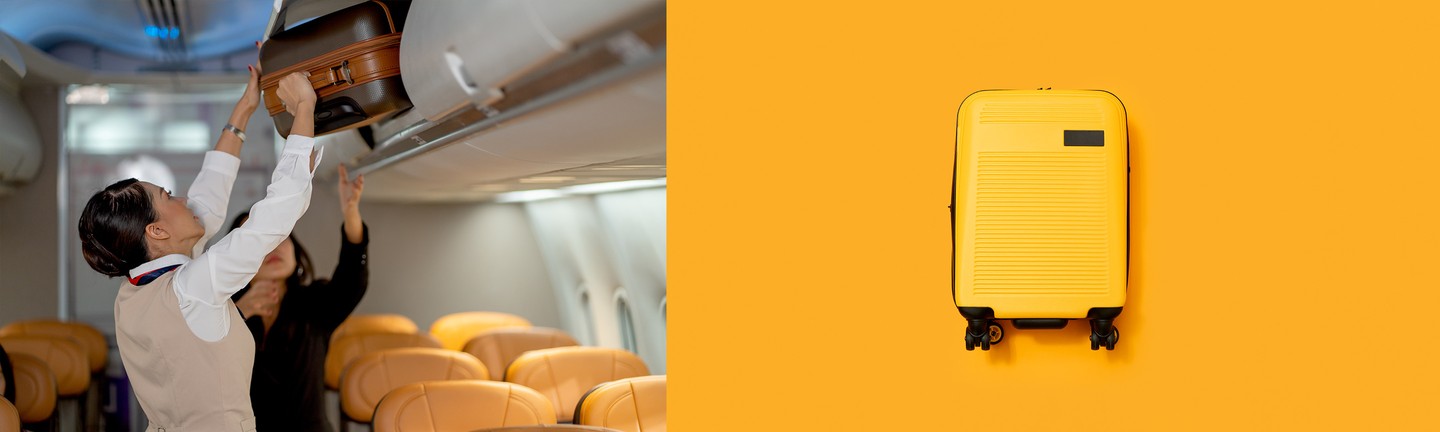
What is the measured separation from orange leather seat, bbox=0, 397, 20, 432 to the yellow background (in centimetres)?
289

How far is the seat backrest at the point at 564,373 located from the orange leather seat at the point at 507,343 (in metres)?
1.40

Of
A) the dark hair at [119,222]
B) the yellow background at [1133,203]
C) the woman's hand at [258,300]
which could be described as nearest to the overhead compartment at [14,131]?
the woman's hand at [258,300]

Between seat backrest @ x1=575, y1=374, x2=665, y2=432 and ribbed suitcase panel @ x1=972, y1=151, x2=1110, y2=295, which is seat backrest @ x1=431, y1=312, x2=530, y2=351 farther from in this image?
ribbed suitcase panel @ x1=972, y1=151, x2=1110, y2=295

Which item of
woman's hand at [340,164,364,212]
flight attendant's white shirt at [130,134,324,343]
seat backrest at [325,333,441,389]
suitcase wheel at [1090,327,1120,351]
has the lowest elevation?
seat backrest at [325,333,441,389]

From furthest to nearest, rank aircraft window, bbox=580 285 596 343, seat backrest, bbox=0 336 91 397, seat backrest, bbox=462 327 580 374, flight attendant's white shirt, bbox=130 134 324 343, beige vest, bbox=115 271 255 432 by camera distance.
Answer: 1. aircraft window, bbox=580 285 596 343
2. seat backrest, bbox=462 327 580 374
3. seat backrest, bbox=0 336 91 397
4. beige vest, bbox=115 271 255 432
5. flight attendant's white shirt, bbox=130 134 324 343

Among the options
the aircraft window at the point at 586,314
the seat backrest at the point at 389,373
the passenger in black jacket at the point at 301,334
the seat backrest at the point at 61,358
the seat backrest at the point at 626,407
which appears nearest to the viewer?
the seat backrest at the point at 626,407

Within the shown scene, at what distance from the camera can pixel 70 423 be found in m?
6.73

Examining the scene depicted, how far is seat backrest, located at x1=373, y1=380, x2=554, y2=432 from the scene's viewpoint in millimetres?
3539

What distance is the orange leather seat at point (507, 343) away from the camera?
6426mm

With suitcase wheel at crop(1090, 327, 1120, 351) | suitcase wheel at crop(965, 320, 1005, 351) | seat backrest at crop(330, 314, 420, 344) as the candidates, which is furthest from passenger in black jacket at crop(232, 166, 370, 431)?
seat backrest at crop(330, 314, 420, 344)


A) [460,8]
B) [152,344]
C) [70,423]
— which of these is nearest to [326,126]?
[152,344]

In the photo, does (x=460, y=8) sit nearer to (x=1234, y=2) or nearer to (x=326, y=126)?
(x=326, y=126)

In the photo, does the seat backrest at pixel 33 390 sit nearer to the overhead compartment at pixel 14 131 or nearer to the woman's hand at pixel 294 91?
the woman's hand at pixel 294 91

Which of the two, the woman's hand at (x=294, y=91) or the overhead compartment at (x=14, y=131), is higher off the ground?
the overhead compartment at (x=14, y=131)
